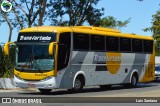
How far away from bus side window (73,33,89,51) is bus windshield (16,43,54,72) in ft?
5.90

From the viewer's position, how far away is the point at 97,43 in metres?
→ 27.4

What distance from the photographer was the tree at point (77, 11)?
136ft

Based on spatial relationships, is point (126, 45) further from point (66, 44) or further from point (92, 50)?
point (66, 44)

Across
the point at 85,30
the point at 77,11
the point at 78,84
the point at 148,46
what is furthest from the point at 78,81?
the point at 77,11

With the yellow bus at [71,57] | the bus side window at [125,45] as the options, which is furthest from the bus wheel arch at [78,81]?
the bus side window at [125,45]

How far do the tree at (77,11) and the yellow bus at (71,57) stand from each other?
10904 millimetres

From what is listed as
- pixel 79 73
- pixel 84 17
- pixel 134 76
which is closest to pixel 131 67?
pixel 134 76

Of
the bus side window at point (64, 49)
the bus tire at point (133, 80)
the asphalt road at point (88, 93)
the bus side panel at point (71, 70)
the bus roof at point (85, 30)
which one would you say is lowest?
the asphalt road at point (88, 93)

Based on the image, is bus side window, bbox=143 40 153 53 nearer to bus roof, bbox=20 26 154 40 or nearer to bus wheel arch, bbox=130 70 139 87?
bus roof, bbox=20 26 154 40

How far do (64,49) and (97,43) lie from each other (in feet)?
11.1

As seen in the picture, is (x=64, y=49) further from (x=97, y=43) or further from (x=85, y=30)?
(x=97, y=43)

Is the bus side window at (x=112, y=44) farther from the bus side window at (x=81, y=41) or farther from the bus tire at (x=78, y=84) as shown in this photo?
the bus tire at (x=78, y=84)

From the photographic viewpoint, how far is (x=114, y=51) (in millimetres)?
29125

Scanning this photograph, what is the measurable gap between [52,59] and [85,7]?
18.1 m
